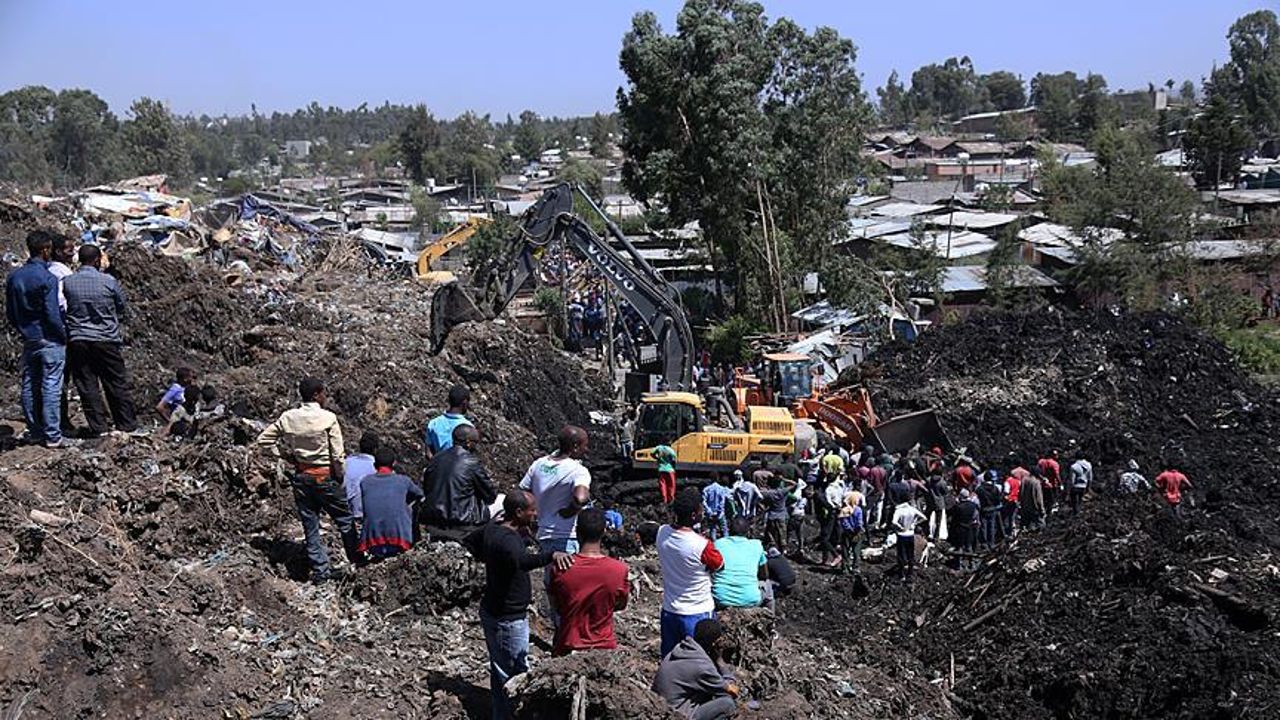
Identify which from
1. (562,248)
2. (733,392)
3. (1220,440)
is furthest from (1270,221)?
(562,248)

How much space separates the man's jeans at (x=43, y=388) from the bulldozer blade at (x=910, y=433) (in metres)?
12.3

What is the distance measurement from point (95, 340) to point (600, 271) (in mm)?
11716

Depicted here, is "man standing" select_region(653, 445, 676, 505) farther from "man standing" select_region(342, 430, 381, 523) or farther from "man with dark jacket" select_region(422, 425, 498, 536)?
"man with dark jacket" select_region(422, 425, 498, 536)

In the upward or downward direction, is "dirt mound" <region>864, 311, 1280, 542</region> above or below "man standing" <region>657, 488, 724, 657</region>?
below

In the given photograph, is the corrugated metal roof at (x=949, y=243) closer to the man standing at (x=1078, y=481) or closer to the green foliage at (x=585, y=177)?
the man standing at (x=1078, y=481)

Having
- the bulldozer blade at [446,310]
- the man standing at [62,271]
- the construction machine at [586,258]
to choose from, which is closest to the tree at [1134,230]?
the construction machine at [586,258]

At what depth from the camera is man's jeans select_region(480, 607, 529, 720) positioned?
6457 mm

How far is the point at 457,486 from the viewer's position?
803 centimetres

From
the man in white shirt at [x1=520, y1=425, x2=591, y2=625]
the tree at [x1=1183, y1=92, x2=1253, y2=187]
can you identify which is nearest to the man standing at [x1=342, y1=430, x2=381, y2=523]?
the man in white shirt at [x1=520, y1=425, x2=591, y2=625]

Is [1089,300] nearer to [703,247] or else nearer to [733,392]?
[703,247]

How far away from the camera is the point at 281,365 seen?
1630 centimetres

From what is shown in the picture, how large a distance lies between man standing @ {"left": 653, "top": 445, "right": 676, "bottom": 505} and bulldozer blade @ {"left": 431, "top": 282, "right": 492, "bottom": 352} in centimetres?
521

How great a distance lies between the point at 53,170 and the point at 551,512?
79.1 m

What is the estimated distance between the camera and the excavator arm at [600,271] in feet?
→ 66.0
